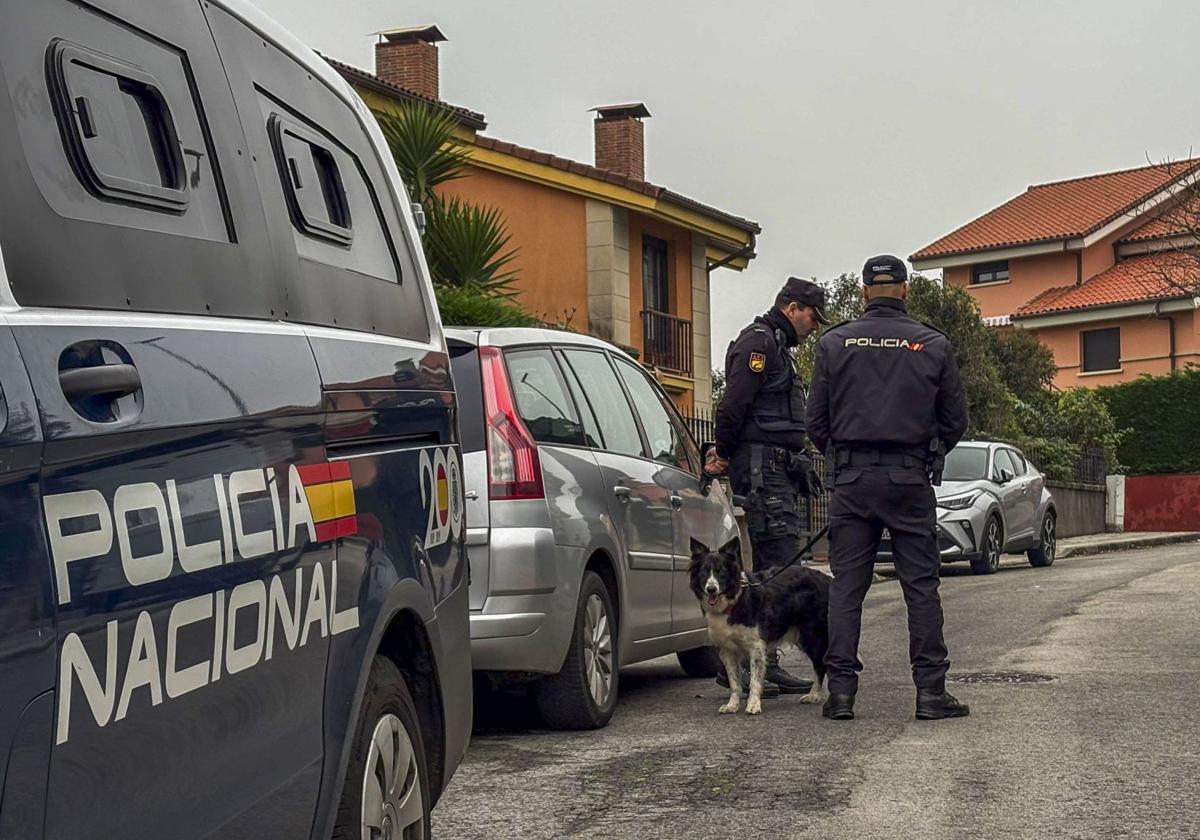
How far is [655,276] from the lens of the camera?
33094 mm

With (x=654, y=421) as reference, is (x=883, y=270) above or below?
above

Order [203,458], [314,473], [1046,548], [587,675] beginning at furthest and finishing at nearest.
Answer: [1046,548] < [587,675] < [314,473] < [203,458]

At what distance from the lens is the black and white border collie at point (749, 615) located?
8328mm

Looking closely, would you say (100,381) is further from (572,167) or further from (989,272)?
(989,272)

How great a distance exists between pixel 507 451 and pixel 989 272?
51.3m

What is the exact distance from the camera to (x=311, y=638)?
3.32 metres

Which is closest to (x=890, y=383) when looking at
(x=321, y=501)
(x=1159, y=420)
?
(x=321, y=501)

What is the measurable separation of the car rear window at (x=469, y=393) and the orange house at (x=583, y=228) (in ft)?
67.1

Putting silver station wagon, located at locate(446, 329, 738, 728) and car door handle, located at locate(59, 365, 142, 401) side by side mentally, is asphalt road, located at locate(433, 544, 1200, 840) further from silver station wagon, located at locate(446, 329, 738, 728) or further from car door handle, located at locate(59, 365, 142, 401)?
car door handle, located at locate(59, 365, 142, 401)

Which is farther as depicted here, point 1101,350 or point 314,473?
point 1101,350

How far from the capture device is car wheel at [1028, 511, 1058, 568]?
75.5ft

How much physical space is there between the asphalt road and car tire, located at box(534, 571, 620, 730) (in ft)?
0.32

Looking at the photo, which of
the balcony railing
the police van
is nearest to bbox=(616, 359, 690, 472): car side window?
the police van

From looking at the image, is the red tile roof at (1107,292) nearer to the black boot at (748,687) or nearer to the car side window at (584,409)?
the black boot at (748,687)
